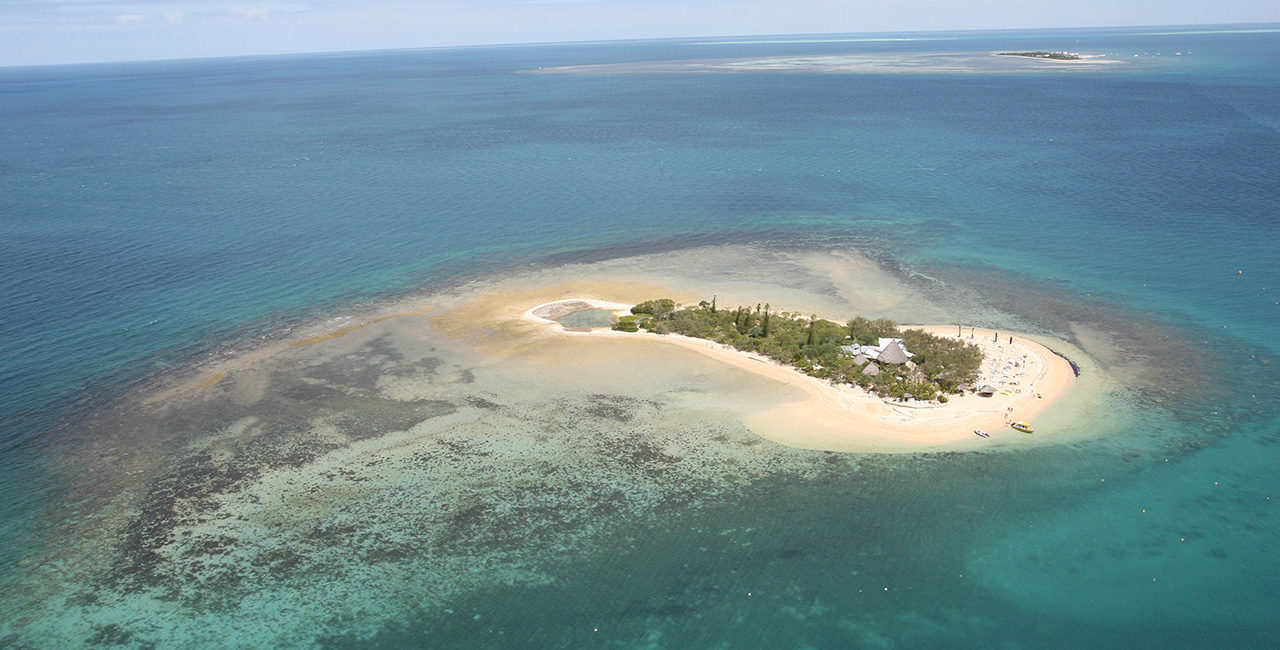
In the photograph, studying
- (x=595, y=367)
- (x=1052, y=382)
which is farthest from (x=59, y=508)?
(x=1052, y=382)

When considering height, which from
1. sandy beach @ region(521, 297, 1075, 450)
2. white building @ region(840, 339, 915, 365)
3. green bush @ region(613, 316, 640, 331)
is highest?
white building @ region(840, 339, 915, 365)

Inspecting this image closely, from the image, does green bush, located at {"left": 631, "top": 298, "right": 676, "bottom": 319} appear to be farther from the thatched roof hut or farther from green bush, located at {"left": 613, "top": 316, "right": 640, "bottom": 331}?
the thatched roof hut

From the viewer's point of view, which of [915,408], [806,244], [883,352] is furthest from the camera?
[806,244]

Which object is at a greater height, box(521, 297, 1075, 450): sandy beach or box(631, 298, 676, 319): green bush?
box(631, 298, 676, 319): green bush

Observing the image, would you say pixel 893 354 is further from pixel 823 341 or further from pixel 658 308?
pixel 658 308

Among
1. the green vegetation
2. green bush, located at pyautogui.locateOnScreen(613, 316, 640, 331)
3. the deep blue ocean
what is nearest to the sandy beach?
the green vegetation

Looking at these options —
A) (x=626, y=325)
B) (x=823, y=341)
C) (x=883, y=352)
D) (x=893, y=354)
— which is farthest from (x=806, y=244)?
(x=893, y=354)

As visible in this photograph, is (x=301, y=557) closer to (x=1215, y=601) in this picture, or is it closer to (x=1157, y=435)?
(x=1215, y=601)
